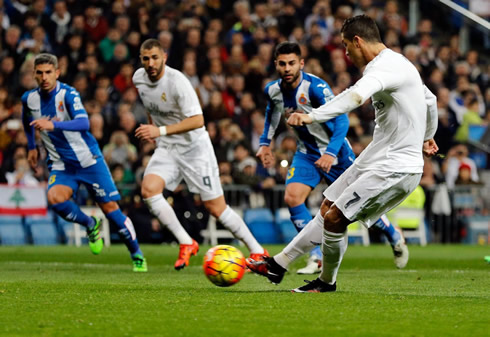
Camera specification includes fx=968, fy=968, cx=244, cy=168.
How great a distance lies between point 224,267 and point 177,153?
11.8ft

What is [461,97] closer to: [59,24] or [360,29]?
[59,24]

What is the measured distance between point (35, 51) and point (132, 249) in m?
9.67

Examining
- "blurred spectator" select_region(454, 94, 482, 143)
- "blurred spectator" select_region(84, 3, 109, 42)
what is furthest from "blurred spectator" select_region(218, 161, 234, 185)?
"blurred spectator" select_region(454, 94, 482, 143)

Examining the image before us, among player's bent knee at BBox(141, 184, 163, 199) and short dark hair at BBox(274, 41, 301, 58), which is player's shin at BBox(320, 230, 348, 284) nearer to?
short dark hair at BBox(274, 41, 301, 58)

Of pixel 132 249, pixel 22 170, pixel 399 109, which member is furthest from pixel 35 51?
pixel 399 109

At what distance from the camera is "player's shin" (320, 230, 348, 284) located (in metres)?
8.05

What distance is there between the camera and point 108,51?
21.4m

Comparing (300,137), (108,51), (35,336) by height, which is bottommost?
(35,336)

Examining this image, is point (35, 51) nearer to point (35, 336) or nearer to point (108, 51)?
point (108, 51)

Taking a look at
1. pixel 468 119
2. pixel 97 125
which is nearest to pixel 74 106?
pixel 97 125

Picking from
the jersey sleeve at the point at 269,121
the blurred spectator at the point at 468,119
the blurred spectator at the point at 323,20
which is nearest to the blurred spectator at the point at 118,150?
the blurred spectator at the point at 323,20

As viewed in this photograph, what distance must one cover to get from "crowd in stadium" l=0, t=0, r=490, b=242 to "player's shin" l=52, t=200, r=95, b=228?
22.7ft

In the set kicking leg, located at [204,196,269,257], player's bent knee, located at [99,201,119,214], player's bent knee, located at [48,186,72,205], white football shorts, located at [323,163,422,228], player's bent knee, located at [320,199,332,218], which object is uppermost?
white football shorts, located at [323,163,422,228]

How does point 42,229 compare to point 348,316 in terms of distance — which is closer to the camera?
point 348,316
